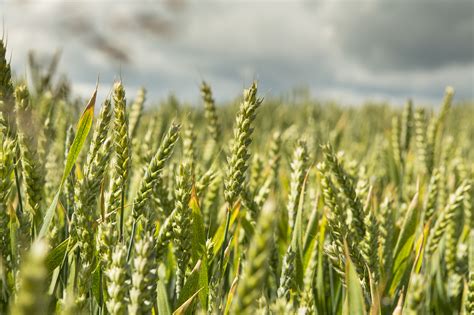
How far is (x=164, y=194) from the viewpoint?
136 centimetres

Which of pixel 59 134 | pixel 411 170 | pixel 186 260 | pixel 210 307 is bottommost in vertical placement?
pixel 210 307

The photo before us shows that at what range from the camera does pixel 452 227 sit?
1.71 meters

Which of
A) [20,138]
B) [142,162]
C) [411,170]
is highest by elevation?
[411,170]

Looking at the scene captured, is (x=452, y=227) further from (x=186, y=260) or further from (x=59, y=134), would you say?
(x=59, y=134)

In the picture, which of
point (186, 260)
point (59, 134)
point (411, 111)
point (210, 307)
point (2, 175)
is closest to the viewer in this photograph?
point (2, 175)

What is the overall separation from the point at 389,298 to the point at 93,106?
3.42 feet

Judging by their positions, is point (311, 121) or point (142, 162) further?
point (311, 121)

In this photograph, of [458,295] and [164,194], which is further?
[458,295]

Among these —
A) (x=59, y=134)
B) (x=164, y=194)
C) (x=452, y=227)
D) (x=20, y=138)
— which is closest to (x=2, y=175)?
(x=20, y=138)

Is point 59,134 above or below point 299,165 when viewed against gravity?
above

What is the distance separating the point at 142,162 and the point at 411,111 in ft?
5.92

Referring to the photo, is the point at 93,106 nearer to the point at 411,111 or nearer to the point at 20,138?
the point at 20,138

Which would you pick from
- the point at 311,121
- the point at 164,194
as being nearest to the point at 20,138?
the point at 164,194

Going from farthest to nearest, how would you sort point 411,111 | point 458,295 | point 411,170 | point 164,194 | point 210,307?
1. point 411,111
2. point 411,170
3. point 458,295
4. point 164,194
5. point 210,307
